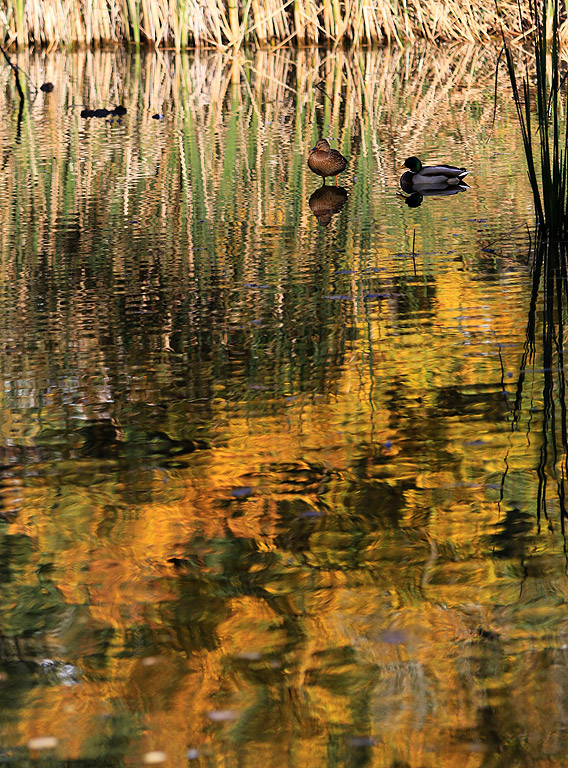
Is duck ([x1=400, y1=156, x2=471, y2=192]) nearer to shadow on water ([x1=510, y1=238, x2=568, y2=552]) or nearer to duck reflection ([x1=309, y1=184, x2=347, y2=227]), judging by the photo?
duck reflection ([x1=309, y1=184, x2=347, y2=227])

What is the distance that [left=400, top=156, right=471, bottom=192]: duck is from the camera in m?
8.59

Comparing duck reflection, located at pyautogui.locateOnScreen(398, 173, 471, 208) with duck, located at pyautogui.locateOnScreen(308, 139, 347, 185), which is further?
duck, located at pyautogui.locateOnScreen(308, 139, 347, 185)

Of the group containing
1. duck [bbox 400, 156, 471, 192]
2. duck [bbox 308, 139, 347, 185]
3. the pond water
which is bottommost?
the pond water

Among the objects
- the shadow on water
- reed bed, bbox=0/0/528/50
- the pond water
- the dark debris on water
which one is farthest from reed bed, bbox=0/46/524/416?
reed bed, bbox=0/0/528/50

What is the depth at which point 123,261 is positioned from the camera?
6.89 m

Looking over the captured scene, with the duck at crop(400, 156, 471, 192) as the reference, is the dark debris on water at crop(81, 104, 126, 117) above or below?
above

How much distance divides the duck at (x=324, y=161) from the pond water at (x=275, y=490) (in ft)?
2.91

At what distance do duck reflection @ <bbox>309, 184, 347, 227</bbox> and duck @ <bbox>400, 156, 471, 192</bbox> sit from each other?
0.46 m

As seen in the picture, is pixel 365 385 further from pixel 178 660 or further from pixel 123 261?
pixel 123 261

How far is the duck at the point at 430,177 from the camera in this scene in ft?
28.2

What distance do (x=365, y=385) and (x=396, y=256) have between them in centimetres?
229

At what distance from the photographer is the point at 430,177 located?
859cm

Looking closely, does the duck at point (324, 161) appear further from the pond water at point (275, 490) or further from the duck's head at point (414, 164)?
the pond water at point (275, 490)

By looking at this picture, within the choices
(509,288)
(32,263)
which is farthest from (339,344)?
(32,263)
